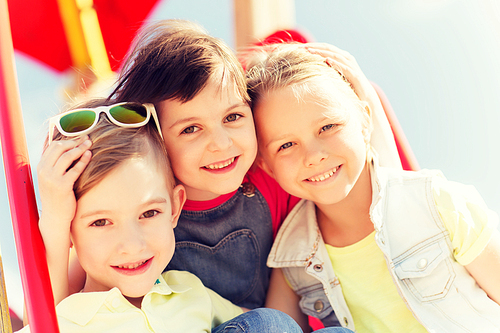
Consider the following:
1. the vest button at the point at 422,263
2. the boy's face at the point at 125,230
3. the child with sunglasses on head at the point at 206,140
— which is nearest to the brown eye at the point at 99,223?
the boy's face at the point at 125,230

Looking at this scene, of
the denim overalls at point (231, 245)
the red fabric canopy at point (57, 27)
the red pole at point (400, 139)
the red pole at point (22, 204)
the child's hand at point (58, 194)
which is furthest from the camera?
the red fabric canopy at point (57, 27)

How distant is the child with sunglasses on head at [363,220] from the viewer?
3.06 ft

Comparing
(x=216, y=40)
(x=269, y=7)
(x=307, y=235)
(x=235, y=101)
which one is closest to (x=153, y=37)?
(x=216, y=40)

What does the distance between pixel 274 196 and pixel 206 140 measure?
31 centimetres

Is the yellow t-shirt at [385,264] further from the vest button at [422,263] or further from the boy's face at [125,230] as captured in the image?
the boy's face at [125,230]

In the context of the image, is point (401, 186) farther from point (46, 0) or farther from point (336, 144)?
point (46, 0)

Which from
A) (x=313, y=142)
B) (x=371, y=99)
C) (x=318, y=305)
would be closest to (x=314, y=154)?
(x=313, y=142)

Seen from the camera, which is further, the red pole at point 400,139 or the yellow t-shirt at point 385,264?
the red pole at point 400,139

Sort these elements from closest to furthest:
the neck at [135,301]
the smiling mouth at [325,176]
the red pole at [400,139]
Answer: the neck at [135,301] → the smiling mouth at [325,176] → the red pole at [400,139]

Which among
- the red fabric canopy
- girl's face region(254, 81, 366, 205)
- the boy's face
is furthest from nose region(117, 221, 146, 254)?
the red fabric canopy

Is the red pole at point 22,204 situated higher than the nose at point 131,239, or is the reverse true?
the red pole at point 22,204

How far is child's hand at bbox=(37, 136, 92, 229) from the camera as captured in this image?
0.75m

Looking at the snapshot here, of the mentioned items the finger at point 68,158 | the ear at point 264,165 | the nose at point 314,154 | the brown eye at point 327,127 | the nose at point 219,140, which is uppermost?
the finger at point 68,158

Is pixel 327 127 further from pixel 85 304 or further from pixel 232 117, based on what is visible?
pixel 85 304
